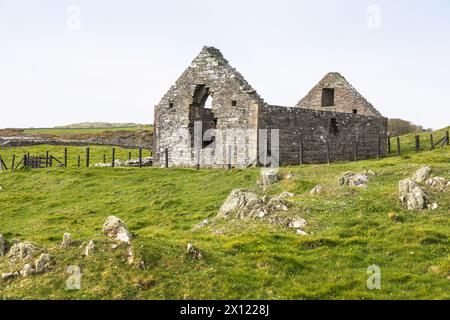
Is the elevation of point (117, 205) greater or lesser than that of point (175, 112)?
lesser

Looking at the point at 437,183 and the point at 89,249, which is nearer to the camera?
the point at 89,249

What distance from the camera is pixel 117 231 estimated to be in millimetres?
16203

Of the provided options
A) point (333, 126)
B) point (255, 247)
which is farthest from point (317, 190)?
point (333, 126)

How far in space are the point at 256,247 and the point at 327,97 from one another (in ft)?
122

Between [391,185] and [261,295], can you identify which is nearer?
[261,295]

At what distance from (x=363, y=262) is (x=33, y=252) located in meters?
8.89

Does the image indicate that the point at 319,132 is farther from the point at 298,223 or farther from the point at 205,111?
the point at 298,223

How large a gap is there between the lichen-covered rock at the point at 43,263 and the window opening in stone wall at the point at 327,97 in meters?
39.9

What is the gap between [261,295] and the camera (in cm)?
1308

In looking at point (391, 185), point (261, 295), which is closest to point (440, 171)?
point (391, 185)

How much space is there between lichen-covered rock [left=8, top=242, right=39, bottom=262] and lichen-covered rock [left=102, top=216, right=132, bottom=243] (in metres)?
2.19

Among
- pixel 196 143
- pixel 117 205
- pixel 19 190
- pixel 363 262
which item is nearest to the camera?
pixel 363 262
